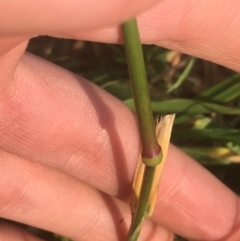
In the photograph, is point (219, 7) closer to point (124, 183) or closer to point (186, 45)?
point (186, 45)

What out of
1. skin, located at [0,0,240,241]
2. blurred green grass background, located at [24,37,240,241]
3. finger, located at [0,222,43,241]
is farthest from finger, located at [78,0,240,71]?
finger, located at [0,222,43,241]

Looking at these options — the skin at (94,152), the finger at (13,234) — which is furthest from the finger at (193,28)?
the finger at (13,234)

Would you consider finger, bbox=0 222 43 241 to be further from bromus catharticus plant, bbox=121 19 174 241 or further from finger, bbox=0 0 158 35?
finger, bbox=0 0 158 35

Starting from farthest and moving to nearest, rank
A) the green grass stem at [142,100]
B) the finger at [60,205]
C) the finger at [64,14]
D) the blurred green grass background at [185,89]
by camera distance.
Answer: the blurred green grass background at [185,89] < the finger at [60,205] < the green grass stem at [142,100] < the finger at [64,14]

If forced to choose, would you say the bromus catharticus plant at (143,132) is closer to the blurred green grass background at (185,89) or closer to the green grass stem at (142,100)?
the green grass stem at (142,100)

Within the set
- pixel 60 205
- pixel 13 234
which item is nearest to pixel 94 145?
pixel 60 205

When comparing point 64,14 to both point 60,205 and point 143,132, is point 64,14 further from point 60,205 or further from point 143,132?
point 60,205

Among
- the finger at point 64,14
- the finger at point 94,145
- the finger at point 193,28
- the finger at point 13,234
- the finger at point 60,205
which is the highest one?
the finger at point 193,28

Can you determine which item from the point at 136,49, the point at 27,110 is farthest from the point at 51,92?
the point at 136,49
